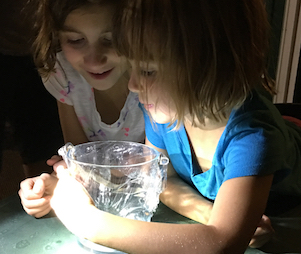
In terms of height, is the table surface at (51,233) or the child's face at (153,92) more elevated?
the child's face at (153,92)

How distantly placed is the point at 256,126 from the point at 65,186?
1.00ft

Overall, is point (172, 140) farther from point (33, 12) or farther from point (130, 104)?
point (33, 12)

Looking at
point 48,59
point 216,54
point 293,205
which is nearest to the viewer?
point 216,54

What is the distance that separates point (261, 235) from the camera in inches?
17.7

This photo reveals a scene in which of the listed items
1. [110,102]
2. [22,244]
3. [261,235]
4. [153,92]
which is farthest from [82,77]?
[261,235]

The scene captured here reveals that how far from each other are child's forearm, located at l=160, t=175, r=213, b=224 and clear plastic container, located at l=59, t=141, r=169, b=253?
0.07 metres

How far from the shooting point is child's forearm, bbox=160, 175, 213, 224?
0.52 m

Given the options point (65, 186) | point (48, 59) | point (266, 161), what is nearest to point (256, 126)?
point (266, 161)

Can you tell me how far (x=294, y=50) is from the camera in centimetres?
133

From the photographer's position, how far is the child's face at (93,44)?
1.80 ft

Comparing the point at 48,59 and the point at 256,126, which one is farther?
the point at 48,59

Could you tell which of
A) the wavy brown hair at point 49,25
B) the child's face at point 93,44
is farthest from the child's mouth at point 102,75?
the wavy brown hair at point 49,25

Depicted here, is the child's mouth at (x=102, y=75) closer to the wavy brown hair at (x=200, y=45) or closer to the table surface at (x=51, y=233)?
the wavy brown hair at (x=200, y=45)

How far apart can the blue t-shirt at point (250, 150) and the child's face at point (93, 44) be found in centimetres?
17
